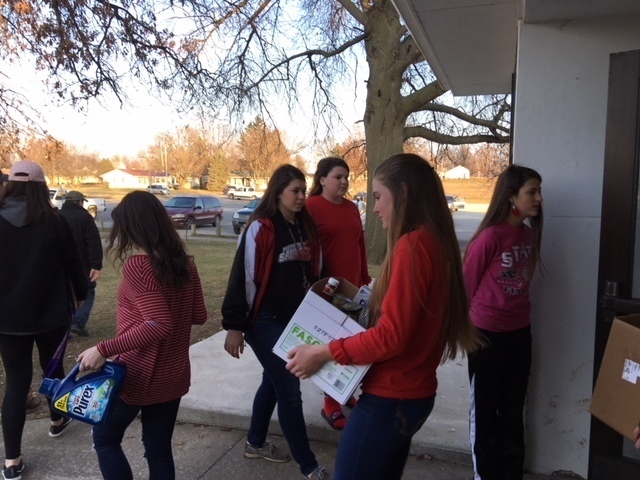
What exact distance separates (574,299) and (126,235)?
2405 millimetres

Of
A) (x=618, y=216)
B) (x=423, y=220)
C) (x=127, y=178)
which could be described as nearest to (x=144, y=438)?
(x=423, y=220)

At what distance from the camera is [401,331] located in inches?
63.5

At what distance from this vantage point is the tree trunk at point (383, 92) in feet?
39.1

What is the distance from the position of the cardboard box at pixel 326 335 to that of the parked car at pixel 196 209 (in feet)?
78.1

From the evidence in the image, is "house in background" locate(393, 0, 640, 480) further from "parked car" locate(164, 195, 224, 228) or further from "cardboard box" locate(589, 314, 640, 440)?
"parked car" locate(164, 195, 224, 228)

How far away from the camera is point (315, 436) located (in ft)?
11.4

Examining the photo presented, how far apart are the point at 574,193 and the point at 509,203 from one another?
45 centimetres

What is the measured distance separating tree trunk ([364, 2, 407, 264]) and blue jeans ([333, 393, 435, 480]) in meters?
10.2

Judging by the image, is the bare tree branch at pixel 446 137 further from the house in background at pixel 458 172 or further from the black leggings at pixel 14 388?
the black leggings at pixel 14 388

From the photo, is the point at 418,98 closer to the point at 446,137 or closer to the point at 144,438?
the point at 446,137

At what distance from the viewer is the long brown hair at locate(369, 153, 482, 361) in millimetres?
1693

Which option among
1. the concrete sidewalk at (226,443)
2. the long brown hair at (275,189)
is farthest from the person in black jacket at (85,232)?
the long brown hair at (275,189)

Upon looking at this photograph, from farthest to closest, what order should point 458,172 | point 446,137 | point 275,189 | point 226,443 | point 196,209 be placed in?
point 458,172 → point 196,209 → point 446,137 → point 226,443 → point 275,189

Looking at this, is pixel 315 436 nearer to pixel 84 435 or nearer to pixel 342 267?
pixel 342 267
